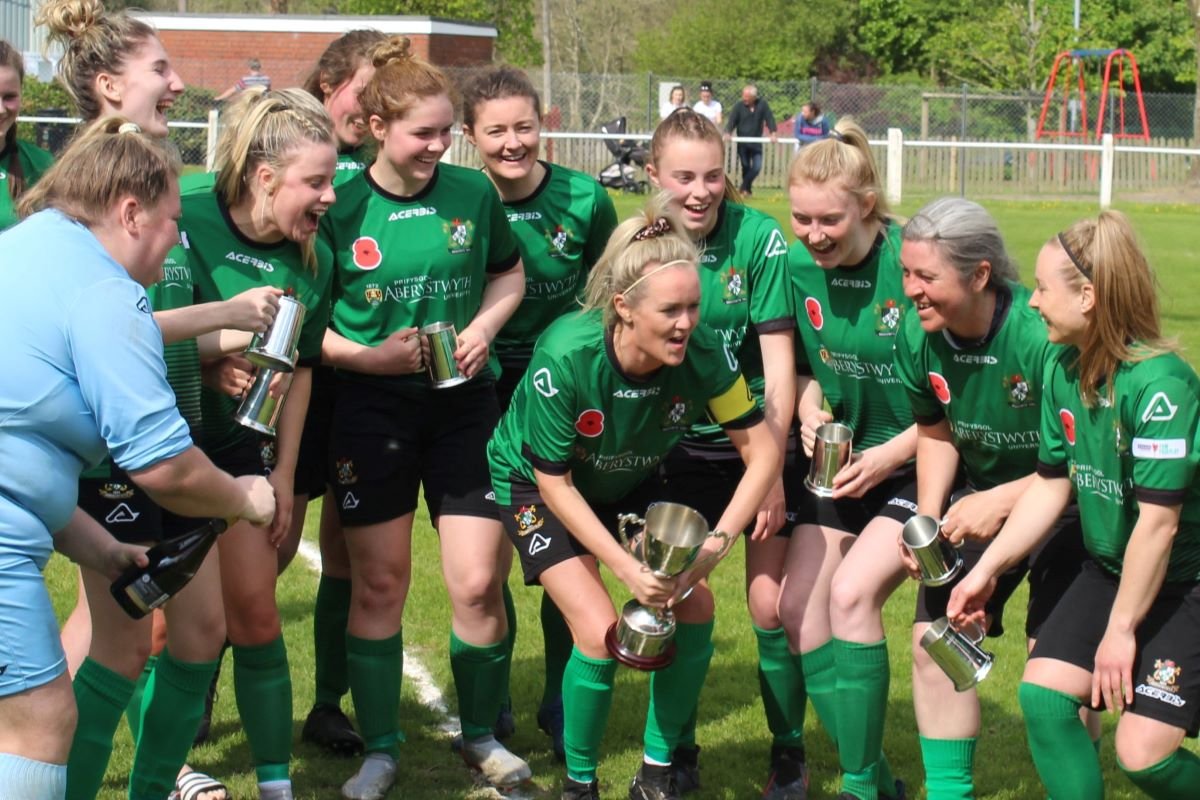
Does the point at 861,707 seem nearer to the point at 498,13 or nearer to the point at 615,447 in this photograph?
the point at 615,447

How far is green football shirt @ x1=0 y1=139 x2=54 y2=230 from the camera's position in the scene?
5.36 meters

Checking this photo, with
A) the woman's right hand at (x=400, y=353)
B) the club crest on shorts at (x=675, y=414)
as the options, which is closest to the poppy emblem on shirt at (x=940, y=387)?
the club crest on shorts at (x=675, y=414)

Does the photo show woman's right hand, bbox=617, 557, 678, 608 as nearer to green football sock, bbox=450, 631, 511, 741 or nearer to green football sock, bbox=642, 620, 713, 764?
green football sock, bbox=642, 620, 713, 764

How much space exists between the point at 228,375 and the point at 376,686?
124 centimetres

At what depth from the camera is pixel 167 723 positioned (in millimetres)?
4695

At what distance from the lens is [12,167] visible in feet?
17.9

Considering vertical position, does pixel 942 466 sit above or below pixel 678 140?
below

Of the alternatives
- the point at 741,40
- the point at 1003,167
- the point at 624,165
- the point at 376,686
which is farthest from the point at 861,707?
the point at 741,40

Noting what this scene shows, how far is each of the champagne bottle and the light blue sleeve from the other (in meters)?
0.58

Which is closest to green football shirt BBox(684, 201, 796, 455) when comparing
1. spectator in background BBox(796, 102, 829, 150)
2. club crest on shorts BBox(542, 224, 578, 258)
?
club crest on shorts BBox(542, 224, 578, 258)

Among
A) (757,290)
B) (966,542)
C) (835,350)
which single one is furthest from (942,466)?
(757,290)

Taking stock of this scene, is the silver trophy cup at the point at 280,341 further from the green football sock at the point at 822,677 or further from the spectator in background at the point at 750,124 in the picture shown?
the spectator in background at the point at 750,124

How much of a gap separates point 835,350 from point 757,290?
354mm

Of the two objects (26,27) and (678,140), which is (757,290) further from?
(26,27)
